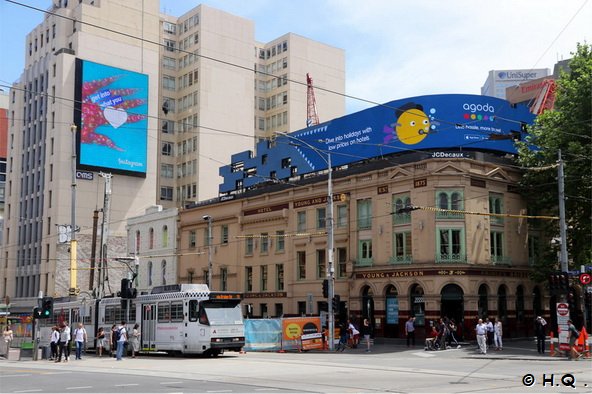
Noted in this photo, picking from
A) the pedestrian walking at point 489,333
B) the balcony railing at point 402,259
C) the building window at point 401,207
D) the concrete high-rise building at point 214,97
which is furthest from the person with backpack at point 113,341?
the concrete high-rise building at point 214,97

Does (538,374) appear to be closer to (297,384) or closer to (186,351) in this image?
(297,384)

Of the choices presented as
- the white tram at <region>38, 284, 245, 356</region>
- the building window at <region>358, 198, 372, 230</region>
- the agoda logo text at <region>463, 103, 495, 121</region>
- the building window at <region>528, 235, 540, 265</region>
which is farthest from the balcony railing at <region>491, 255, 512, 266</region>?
the white tram at <region>38, 284, 245, 356</region>

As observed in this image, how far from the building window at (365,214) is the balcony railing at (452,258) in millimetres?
5938

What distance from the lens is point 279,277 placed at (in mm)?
53406

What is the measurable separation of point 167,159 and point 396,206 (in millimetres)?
61152

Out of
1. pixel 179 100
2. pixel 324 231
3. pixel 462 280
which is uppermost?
pixel 179 100

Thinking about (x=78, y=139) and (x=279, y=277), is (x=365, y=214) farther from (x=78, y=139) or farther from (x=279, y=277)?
(x=78, y=139)

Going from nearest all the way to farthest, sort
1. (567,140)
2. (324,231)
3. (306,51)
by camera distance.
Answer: (567,140) → (324,231) → (306,51)

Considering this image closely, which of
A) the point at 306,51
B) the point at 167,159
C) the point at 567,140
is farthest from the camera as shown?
the point at 306,51

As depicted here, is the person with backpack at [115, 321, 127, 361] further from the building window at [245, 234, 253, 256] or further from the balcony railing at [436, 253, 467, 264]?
the building window at [245, 234, 253, 256]

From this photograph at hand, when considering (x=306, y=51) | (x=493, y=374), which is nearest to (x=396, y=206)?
(x=493, y=374)

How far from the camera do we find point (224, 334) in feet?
107

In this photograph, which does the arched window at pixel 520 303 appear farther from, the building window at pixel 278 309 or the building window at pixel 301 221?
the building window at pixel 278 309

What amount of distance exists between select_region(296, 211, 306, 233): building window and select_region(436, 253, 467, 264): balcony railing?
12.2 metres
